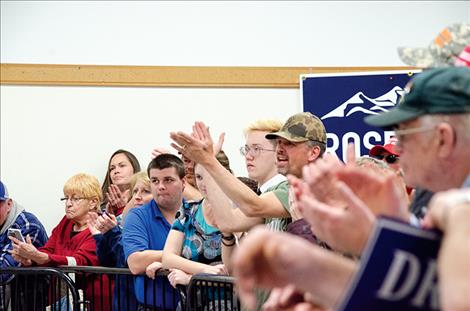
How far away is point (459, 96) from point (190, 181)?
3890 millimetres

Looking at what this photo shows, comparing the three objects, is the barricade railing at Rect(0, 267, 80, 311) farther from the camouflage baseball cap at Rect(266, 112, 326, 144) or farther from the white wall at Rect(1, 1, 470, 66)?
the white wall at Rect(1, 1, 470, 66)

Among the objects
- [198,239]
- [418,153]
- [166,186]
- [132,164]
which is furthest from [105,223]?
[418,153]

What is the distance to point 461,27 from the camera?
2.45 metres

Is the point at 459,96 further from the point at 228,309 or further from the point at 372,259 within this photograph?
the point at 228,309

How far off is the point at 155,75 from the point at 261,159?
3432 mm

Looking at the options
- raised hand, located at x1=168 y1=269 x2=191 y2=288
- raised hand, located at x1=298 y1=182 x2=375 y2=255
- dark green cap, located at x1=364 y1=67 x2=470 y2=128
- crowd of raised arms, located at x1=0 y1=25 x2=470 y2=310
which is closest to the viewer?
crowd of raised arms, located at x1=0 y1=25 x2=470 y2=310

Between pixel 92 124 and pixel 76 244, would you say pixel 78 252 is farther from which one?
pixel 92 124

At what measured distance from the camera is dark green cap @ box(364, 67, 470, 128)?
1954 mm

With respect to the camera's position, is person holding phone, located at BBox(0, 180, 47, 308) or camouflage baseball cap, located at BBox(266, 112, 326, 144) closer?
camouflage baseball cap, located at BBox(266, 112, 326, 144)

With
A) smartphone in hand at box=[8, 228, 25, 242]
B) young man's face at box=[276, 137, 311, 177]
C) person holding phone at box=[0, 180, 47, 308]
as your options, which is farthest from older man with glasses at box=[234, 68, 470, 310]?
person holding phone at box=[0, 180, 47, 308]

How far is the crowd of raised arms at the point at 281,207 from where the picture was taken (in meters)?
1.70

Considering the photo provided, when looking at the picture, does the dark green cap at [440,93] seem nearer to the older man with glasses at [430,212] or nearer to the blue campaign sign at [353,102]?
the older man with glasses at [430,212]

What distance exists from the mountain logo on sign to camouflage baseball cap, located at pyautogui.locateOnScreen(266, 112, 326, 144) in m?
2.39

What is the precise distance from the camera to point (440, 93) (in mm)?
1974
